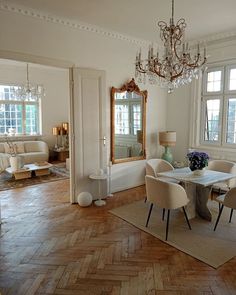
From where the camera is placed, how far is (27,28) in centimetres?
371

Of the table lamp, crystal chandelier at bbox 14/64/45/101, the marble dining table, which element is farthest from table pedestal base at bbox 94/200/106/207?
crystal chandelier at bbox 14/64/45/101

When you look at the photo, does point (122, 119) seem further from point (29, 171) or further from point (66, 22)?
point (29, 171)

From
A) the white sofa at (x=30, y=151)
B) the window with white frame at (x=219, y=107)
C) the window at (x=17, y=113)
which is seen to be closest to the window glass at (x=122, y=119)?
the window with white frame at (x=219, y=107)

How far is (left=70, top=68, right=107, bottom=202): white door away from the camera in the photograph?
4.28 metres

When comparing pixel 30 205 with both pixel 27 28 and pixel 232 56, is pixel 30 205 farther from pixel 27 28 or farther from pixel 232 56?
pixel 232 56

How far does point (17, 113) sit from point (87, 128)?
510cm

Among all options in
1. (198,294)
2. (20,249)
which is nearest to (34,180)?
(20,249)

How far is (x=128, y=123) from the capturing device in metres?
5.18

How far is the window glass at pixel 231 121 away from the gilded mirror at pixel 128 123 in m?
1.72

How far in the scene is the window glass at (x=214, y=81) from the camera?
511 cm

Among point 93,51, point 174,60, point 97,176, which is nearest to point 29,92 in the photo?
point 93,51

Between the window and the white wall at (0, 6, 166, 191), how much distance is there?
15.1 ft

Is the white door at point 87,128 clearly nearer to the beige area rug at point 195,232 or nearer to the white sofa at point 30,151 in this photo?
the beige area rug at point 195,232

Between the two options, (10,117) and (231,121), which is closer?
(231,121)
